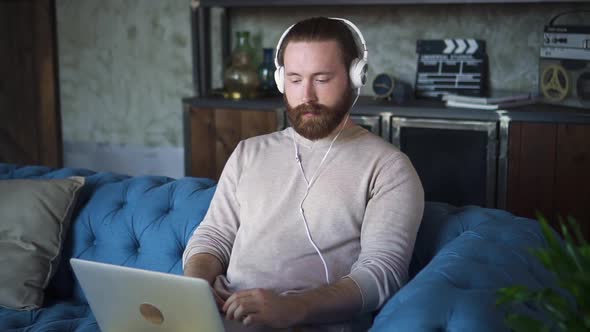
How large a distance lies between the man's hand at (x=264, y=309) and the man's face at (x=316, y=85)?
0.48 meters

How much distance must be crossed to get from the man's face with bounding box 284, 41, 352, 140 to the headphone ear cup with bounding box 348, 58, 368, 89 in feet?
0.05

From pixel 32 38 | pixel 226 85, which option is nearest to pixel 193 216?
pixel 226 85

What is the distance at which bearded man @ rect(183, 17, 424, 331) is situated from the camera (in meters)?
1.70

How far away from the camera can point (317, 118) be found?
1866 millimetres

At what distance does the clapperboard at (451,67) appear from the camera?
390 centimetres

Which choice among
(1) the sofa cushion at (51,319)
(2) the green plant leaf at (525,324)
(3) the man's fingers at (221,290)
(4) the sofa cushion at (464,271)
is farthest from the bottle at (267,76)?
(2) the green plant leaf at (525,324)

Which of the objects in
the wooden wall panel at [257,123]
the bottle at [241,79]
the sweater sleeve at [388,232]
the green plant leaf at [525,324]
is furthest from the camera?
the bottle at [241,79]

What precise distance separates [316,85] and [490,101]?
5.70 ft

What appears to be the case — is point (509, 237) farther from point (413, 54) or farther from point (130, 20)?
point (130, 20)

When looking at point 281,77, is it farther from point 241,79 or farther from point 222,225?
point 241,79

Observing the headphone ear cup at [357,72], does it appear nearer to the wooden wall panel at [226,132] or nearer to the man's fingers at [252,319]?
the man's fingers at [252,319]

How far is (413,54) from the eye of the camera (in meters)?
4.07

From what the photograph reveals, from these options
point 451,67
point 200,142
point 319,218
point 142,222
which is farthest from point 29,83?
point 319,218

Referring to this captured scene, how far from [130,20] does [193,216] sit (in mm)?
2766
